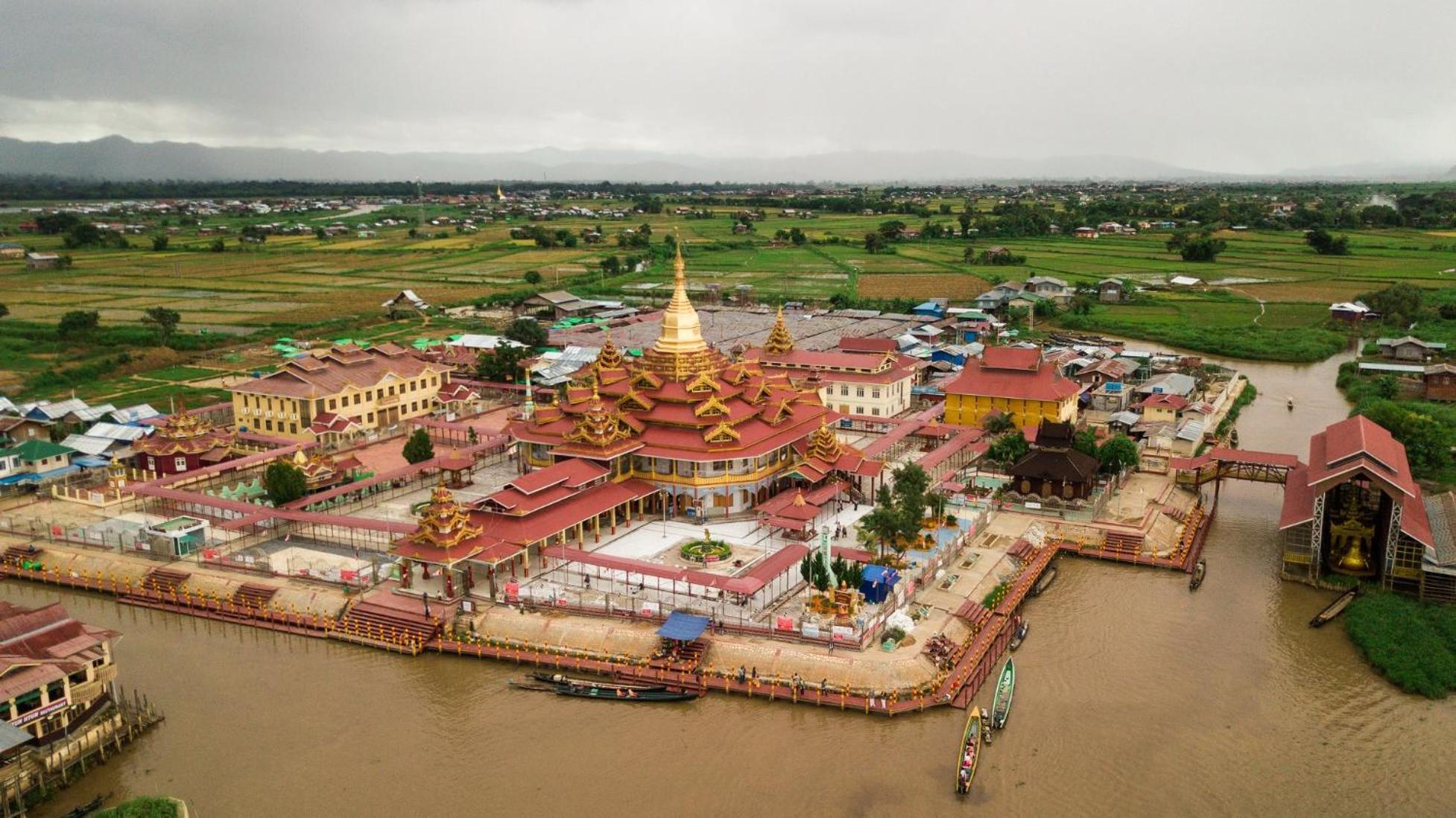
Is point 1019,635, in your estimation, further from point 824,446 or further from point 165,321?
point 165,321

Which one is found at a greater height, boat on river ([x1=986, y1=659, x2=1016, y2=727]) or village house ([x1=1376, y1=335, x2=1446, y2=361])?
village house ([x1=1376, y1=335, x2=1446, y2=361])

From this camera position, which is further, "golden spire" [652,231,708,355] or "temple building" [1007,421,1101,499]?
"golden spire" [652,231,708,355]

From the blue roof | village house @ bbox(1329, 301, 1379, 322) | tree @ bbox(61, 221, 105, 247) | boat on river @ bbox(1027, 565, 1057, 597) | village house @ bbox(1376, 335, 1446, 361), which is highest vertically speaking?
tree @ bbox(61, 221, 105, 247)

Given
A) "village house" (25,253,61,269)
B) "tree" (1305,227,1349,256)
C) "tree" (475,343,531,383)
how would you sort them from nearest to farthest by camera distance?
"tree" (475,343,531,383) < "village house" (25,253,61,269) < "tree" (1305,227,1349,256)

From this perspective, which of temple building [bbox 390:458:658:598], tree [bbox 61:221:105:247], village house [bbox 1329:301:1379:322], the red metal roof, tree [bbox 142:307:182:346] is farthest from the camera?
tree [bbox 61:221:105:247]

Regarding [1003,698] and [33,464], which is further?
[33,464]

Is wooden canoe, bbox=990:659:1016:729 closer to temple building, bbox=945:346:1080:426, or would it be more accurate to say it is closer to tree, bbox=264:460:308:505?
temple building, bbox=945:346:1080:426

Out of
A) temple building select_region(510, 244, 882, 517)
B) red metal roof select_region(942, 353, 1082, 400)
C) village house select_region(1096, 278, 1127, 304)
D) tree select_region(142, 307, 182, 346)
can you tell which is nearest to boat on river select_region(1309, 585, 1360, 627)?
temple building select_region(510, 244, 882, 517)

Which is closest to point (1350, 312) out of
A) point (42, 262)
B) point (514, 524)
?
point (514, 524)
